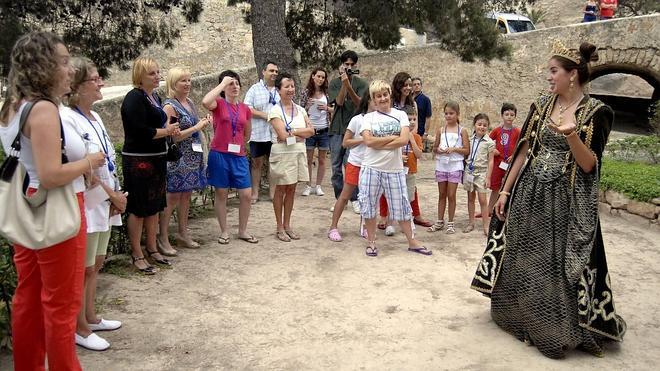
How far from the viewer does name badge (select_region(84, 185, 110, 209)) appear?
11.1 feet

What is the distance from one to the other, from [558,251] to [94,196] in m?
2.71

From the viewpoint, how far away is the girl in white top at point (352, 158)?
5.73m

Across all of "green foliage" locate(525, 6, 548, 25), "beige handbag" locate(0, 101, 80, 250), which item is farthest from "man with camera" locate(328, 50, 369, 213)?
"green foliage" locate(525, 6, 548, 25)

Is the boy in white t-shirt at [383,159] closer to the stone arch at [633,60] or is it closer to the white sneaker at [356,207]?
the white sneaker at [356,207]

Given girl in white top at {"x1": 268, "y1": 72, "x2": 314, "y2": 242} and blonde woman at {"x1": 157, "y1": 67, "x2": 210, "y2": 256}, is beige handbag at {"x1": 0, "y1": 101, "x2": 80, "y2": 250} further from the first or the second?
girl in white top at {"x1": 268, "y1": 72, "x2": 314, "y2": 242}

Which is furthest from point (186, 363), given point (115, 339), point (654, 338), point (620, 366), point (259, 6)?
point (259, 6)

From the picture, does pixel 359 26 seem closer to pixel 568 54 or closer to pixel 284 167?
pixel 284 167

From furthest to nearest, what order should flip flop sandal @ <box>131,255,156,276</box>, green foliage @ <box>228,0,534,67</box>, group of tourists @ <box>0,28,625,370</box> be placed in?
green foliage @ <box>228,0,534,67</box> → flip flop sandal @ <box>131,255,156,276</box> → group of tourists @ <box>0,28,625,370</box>

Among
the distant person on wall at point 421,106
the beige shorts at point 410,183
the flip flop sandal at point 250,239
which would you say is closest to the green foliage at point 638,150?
the distant person on wall at point 421,106

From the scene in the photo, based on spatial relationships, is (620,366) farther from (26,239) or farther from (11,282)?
(11,282)

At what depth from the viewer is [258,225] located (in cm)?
641

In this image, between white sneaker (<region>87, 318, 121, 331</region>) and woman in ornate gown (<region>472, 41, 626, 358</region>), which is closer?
woman in ornate gown (<region>472, 41, 626, 358</region>)

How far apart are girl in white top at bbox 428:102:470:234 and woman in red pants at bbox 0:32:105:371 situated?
4.16 m

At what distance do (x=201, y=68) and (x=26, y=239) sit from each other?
61.2ft
